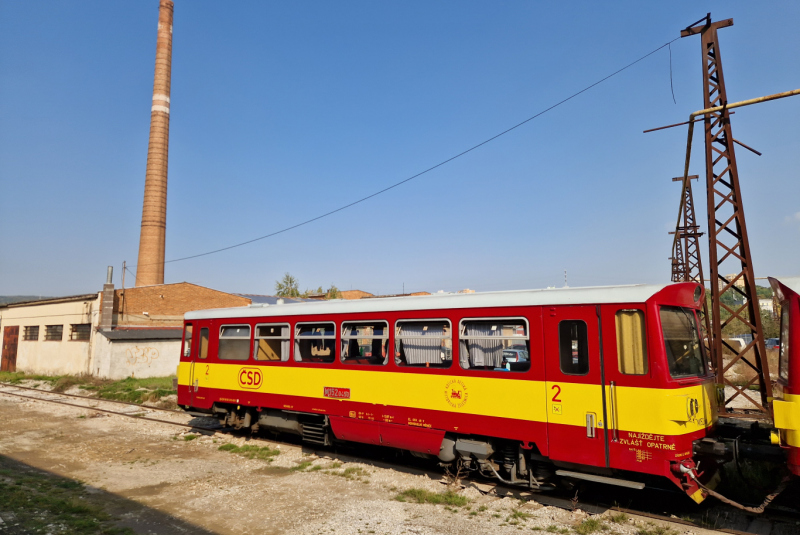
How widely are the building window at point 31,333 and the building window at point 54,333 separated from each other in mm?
1433

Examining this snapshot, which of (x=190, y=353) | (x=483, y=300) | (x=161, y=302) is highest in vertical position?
(x=161, y=302)

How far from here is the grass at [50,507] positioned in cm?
689

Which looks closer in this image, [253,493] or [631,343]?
[631,343]

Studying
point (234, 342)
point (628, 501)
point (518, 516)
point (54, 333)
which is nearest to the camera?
point (518, 516)

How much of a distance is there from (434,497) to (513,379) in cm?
225

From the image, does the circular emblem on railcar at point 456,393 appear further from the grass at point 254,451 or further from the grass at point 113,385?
the grass at point 113,385

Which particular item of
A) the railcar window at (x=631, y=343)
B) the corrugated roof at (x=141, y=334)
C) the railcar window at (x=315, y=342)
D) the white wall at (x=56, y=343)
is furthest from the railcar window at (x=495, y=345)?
the white wall at (x=56, y=343)

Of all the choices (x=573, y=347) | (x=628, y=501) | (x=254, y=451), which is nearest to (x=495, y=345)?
(x=573, y=347)

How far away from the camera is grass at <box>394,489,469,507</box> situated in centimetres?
790

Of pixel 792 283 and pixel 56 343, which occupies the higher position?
pixel 792 283

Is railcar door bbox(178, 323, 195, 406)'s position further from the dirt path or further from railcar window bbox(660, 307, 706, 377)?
railcar window bbox(660, 307, 706, 377)

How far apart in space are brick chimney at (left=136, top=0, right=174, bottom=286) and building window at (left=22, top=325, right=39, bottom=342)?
7.77m

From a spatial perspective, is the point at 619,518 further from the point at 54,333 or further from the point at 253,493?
the point at 54,333

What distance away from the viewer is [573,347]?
7480mm
